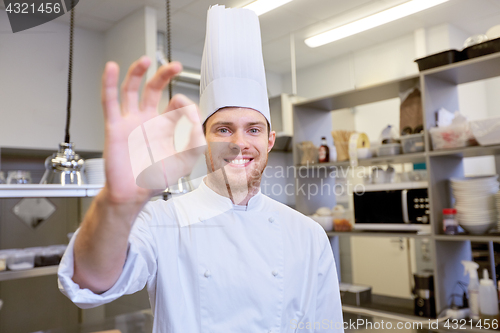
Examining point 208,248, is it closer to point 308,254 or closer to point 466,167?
point 308,254

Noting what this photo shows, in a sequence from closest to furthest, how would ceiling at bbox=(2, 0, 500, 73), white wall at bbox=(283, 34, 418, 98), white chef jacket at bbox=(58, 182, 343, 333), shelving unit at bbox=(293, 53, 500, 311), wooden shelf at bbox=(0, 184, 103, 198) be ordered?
white chef jacket at bbox=(58, 182, 343, 333)
wooden shelf at bbox=(0, 184, 103, 198)
shelving unit at bbox=(293, 53, 500, 311)
ceiling at bbox=(2, 0, 500, 73)
white wall at bbox=(283, 34, 418, 98)

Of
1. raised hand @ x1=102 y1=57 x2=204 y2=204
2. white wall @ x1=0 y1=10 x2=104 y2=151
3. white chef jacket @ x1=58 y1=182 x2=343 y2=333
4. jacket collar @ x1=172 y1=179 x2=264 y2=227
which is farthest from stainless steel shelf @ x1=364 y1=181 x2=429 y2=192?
raised hand @ x1=102 y1=57 x2=204 y2=204

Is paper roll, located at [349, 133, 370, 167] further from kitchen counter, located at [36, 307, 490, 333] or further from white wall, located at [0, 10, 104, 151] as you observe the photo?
white wall, located at [0, 10, 104, 151]

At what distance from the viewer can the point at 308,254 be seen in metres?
0.96

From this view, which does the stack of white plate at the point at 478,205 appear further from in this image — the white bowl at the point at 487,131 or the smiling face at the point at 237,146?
the smiling face at the point at 237,146

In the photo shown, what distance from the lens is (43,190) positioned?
136cm

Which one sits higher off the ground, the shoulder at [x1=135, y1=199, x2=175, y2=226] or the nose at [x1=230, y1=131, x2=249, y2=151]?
the nose at [x1=230, y1=131, x2=249, y2=151]

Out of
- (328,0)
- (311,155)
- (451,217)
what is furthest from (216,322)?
(328,0)

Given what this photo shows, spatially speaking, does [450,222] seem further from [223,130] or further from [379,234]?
[223,130]

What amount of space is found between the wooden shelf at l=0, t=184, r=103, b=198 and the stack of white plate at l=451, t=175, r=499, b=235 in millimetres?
1620

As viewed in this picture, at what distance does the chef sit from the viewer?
0.71m

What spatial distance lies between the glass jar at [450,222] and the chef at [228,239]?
120 cm

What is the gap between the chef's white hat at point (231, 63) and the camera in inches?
29.8

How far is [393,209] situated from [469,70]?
782 millimetres
